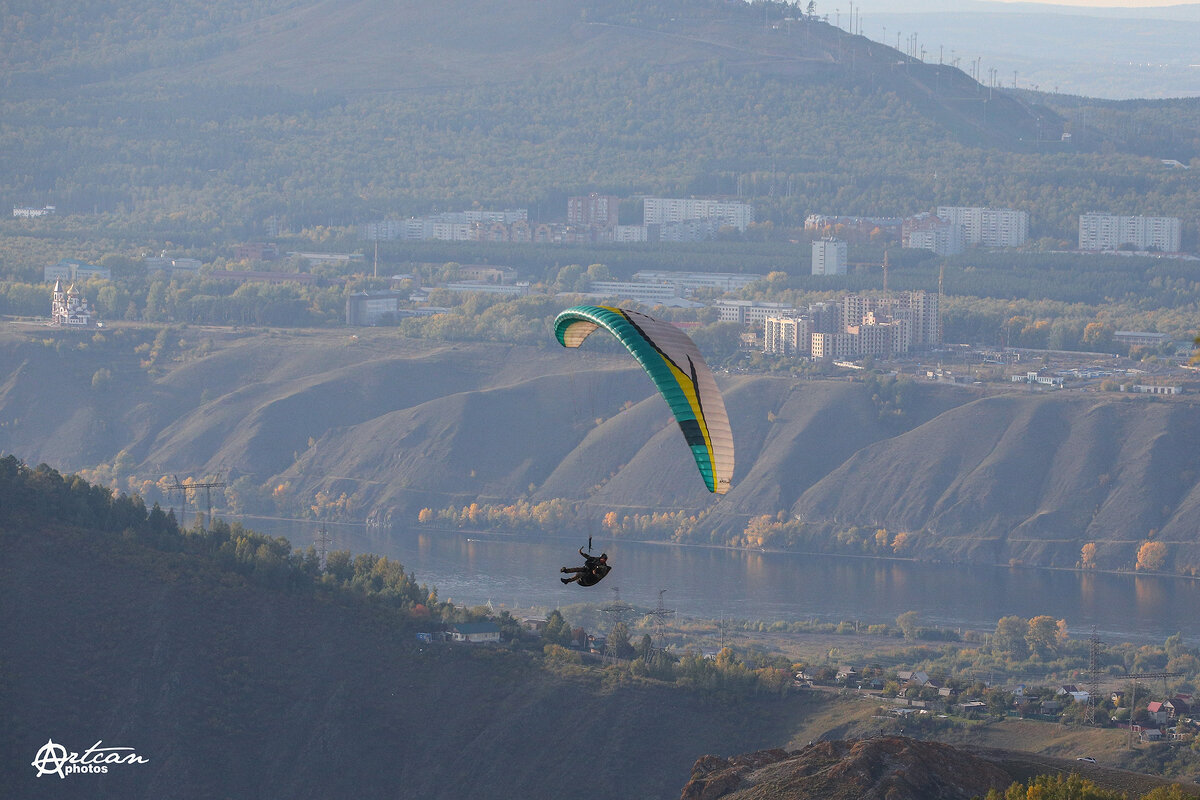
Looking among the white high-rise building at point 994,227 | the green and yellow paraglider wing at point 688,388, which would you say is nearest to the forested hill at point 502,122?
the white high-rise building at point 994,227

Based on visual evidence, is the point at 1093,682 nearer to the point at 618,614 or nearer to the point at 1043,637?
the point at 1043,637

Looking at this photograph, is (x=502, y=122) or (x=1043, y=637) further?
(x=502, y=122)

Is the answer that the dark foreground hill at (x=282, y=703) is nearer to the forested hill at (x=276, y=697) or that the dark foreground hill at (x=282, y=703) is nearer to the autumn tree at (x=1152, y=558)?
the forested hill at (x=276, y=697)

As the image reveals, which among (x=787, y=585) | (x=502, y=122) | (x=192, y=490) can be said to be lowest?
(x=787, y=585)

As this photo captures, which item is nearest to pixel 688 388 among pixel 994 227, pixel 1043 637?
pixel 1043 637

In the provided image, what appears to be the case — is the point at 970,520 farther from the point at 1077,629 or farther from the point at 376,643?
the point at 376,643

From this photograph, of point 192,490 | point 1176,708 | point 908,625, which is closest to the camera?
point 1176,708

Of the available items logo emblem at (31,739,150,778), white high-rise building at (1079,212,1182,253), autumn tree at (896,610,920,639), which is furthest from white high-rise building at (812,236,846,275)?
logo emblem at (31,739,150,778)
